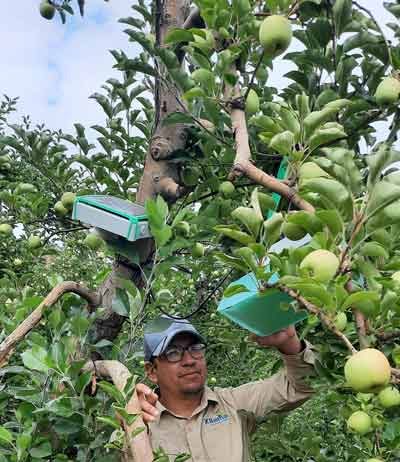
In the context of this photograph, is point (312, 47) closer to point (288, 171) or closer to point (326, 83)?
point (326, 83)

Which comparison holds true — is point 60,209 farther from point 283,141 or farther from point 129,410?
point 283,141

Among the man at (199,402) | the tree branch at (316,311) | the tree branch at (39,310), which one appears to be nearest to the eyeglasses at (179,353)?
the man at (199,402)

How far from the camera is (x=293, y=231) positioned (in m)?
1.09

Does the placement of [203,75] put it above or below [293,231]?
above

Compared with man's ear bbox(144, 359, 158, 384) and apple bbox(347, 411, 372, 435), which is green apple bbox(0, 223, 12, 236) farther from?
apple bbox(347, 411, 372, 435)

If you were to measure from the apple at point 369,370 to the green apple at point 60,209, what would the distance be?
1.47 m

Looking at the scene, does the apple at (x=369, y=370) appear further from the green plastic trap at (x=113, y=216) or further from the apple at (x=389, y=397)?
the green plastic trap at (x=113, y=216)

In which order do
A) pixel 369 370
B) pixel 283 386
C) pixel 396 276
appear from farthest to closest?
pixel 283 386 < pixel 396 276 < pixel 369 370

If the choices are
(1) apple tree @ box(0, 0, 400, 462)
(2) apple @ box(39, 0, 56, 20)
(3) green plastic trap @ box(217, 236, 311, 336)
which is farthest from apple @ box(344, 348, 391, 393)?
(2) apple @ box(39, 0, 56, 20)

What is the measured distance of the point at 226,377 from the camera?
4.28m

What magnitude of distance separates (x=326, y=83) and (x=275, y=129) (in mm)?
451

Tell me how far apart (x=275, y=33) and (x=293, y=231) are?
1.68ft

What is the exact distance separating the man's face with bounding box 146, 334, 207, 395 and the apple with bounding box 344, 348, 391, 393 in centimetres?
123

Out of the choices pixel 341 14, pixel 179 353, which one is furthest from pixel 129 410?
pixel 341 14
